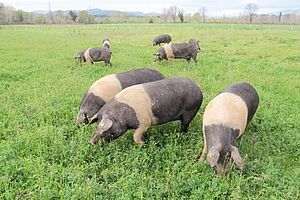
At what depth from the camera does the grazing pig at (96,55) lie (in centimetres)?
1207

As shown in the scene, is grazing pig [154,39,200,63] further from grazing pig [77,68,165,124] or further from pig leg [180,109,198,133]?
pig leg [180,109,198,133]

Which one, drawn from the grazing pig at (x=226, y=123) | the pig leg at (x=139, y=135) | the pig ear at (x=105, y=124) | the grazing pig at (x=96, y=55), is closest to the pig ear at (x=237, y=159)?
the grazing pig at (x=226, y=123)

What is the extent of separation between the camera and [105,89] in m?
6.33

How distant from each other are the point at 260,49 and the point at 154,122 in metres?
13.1

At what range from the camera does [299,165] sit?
16.0 feet

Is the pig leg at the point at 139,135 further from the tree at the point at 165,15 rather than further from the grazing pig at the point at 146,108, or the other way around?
the tree at the point at 165,15

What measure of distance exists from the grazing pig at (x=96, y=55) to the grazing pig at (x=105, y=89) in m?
5.37

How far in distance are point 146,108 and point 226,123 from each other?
127cm

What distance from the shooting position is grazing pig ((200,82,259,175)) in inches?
163

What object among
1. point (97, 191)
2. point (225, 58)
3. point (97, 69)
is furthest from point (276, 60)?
point (97, 191)

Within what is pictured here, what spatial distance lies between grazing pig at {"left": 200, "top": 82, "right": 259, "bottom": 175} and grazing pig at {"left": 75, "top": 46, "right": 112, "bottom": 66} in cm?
708

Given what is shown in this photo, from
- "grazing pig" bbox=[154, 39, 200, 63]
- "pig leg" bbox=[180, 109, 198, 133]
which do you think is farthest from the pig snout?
"grazing pig" bbox=[154, 39, 200, 63]

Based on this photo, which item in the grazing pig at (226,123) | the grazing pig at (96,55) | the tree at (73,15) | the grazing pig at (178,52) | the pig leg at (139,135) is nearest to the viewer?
the grazing pig at (226,123)

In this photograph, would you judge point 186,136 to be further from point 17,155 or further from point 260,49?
point 260,49
